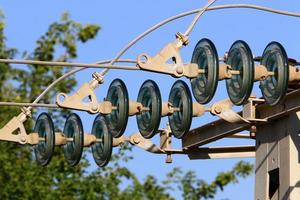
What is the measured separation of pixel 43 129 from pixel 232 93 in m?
3.64

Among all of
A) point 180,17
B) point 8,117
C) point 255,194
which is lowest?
point 255,194

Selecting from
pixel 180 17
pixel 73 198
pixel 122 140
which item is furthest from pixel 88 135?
pixel 73 198

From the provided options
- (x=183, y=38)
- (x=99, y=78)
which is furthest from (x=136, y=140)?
(x=183, y=38)

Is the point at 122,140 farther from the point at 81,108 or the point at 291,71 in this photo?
the point at 291,71

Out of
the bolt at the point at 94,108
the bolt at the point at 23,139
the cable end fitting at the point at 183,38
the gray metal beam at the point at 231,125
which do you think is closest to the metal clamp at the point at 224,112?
the gray metal beam at the point at 231,125

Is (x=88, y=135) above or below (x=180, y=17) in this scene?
below

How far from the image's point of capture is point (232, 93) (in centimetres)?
1769

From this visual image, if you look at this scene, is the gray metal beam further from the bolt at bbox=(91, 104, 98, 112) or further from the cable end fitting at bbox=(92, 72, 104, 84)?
the bolt at bbox=(91, 104, 98, 112)

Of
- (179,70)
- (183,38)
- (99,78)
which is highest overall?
(183,38)

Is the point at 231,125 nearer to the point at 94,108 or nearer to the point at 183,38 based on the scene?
the point at 94,108

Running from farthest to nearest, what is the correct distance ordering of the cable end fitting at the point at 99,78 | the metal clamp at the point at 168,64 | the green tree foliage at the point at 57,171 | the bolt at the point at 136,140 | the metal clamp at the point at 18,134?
1. the green tree foliage at the point at 57,171
2. the bolt at the point at 136,140
3. the metal clamp at the point at 18,134
4. the cable end fitting at the point at 99,78
5. the metal clamp at the point at 168,64

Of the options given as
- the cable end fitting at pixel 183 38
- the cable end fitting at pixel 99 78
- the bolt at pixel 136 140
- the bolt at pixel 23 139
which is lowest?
the bolt at pixel 23 139

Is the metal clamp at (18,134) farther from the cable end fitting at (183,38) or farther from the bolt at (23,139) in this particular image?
the cable end fitting at (183,38)

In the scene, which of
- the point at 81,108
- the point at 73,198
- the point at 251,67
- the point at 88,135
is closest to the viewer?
the point at 251,67
